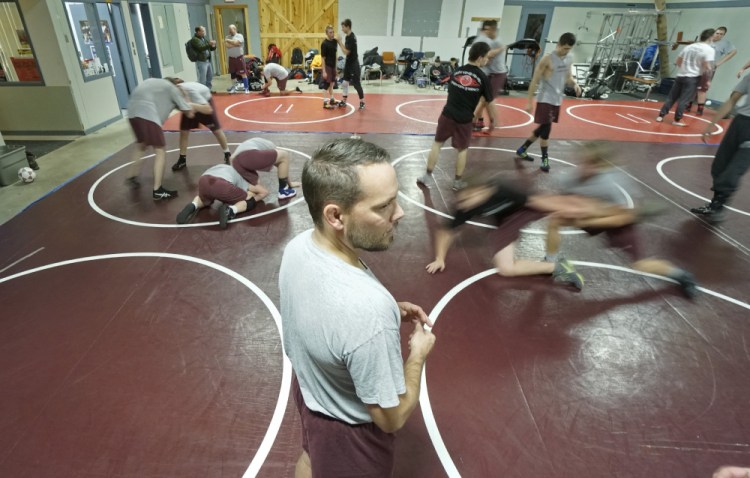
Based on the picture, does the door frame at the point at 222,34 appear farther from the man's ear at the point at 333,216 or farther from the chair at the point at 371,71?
the man's ear at the point at 333,216

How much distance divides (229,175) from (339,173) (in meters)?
4.38

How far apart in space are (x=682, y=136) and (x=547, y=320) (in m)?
8.15

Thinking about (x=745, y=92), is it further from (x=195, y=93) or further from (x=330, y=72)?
(x=330, y=72)

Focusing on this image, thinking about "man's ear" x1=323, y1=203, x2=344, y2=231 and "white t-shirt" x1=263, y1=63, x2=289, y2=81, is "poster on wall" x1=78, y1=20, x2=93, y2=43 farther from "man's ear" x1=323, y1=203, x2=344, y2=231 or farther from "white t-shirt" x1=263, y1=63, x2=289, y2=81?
"man's ear" x1=323, y1=203, x2=344, y2=231

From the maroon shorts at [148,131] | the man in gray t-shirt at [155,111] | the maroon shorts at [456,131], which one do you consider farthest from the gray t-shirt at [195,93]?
the maroon shorts at [456,131]

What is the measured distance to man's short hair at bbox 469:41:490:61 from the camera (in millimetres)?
5324

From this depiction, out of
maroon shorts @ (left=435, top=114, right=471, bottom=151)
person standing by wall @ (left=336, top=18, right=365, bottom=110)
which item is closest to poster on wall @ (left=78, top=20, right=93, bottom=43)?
person standing by wall @ (left=336, top=18, right=365, bottom=110)

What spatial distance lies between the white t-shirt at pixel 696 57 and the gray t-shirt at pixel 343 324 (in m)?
11.5

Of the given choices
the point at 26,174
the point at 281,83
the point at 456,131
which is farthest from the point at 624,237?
the point at 281,83

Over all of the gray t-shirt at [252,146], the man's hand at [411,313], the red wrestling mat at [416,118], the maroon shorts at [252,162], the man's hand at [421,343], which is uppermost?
the man's hand at [421,343]

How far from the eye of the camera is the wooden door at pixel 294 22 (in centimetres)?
1636

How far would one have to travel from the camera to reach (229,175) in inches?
207

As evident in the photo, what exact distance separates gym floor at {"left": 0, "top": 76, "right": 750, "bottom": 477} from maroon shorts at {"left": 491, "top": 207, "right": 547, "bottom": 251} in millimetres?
513

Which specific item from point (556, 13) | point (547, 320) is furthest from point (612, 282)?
point (556, 13)
